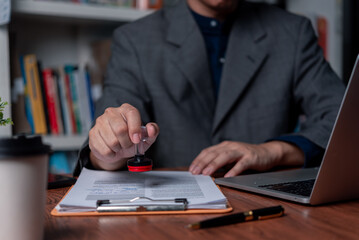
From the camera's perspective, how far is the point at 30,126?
1.58 metres

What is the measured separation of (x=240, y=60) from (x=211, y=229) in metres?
0.89

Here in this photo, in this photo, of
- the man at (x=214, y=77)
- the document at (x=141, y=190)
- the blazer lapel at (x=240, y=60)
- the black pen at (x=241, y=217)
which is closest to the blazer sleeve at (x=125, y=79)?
the man at (x=214, y=77)

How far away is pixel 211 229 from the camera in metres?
0.49

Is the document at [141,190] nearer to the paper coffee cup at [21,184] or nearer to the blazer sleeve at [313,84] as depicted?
the paper coffee cup at [21,184]

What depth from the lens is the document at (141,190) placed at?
22.2 inches

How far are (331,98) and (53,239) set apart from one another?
965 millimetres

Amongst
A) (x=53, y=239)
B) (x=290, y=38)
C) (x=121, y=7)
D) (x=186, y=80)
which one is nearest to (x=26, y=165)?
(x=53, y=239)

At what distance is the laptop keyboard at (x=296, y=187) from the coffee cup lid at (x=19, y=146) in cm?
41

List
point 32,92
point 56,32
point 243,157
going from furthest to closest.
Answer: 1. point 56,32
2. point 32,92
3. point 243,157

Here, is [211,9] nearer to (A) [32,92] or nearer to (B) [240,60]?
(B) [240,60]

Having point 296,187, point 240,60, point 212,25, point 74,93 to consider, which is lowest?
point 296,187

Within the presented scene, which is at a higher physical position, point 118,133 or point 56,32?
point 56,32

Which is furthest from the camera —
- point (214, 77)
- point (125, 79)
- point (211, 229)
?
point (214, 77)

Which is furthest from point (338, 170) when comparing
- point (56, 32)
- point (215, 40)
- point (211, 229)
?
point (56, 32)
